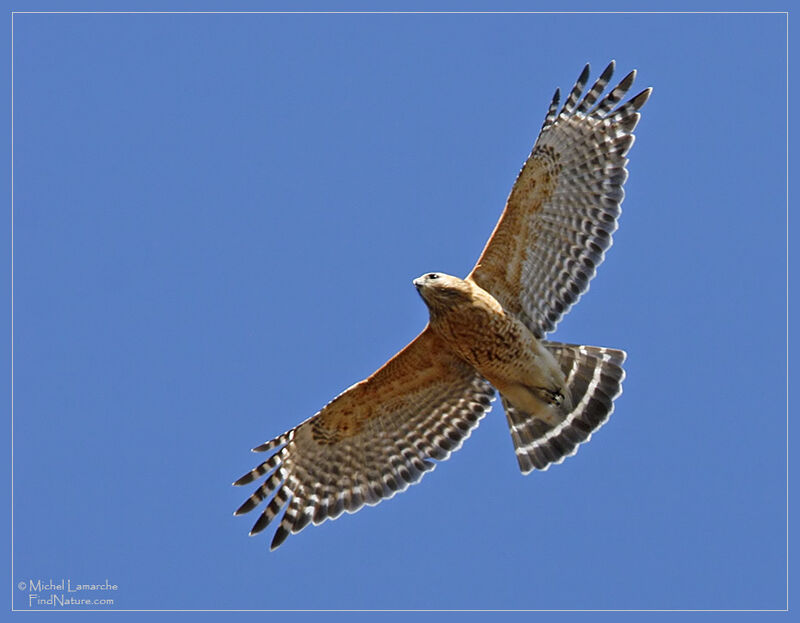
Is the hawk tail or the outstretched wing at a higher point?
the outstretched wing

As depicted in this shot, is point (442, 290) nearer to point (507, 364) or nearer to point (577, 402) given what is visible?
point (507, 364)

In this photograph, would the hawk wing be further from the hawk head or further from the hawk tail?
the hawk head

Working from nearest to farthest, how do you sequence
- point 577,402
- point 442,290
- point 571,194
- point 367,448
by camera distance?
1. point 442,290
2. point 571,194
3. point 577,402
4. point 367,448

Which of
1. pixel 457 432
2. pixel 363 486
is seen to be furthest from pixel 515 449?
pixel 363 486

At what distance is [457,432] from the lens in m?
13.9

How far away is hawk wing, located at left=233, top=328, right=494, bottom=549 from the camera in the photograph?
13852 millimetres

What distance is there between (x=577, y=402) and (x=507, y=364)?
32.4 inches

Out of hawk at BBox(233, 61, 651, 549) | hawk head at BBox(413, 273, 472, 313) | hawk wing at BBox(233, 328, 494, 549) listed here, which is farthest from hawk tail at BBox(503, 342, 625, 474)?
hawk head at BBox(413, 273, 472, 313)

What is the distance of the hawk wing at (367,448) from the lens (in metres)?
13.9

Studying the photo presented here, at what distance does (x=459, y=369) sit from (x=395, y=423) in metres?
0.82

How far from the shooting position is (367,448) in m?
14.0

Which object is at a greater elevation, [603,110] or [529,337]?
[603,110]

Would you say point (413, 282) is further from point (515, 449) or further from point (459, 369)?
point (515, 449)

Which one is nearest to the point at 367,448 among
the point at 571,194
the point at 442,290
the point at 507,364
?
the point at 507,364
